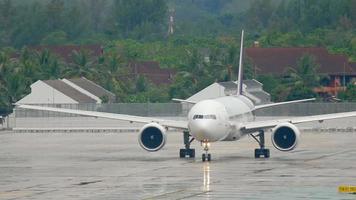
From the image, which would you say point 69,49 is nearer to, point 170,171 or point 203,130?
point 203,130

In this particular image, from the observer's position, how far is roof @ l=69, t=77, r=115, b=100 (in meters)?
116

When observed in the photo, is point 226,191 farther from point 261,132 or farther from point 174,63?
point 174,63

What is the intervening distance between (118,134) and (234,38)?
8228 cm

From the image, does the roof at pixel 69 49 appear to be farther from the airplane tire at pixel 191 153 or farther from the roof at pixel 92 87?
the airplane tire at pixel 191 153

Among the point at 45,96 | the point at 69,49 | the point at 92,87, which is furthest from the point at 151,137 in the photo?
the point at 69,49

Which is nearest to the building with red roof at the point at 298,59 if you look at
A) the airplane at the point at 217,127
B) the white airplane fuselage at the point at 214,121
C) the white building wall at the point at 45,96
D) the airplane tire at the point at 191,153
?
the white building wall at the point at 45,96

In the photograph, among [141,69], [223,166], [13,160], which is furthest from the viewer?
[141,69]

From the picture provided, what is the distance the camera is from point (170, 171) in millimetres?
53531

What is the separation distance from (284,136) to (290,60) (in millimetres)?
81994

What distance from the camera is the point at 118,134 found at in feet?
285

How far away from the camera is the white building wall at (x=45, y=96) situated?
11019 cm

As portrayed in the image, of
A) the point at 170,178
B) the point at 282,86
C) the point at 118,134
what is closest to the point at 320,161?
the point at 170,178

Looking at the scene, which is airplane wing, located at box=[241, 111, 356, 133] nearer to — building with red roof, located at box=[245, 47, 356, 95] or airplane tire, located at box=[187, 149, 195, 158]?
airplane tire, located at box=[187, 149, 195, 158]

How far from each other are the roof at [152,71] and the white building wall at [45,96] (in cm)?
3478
